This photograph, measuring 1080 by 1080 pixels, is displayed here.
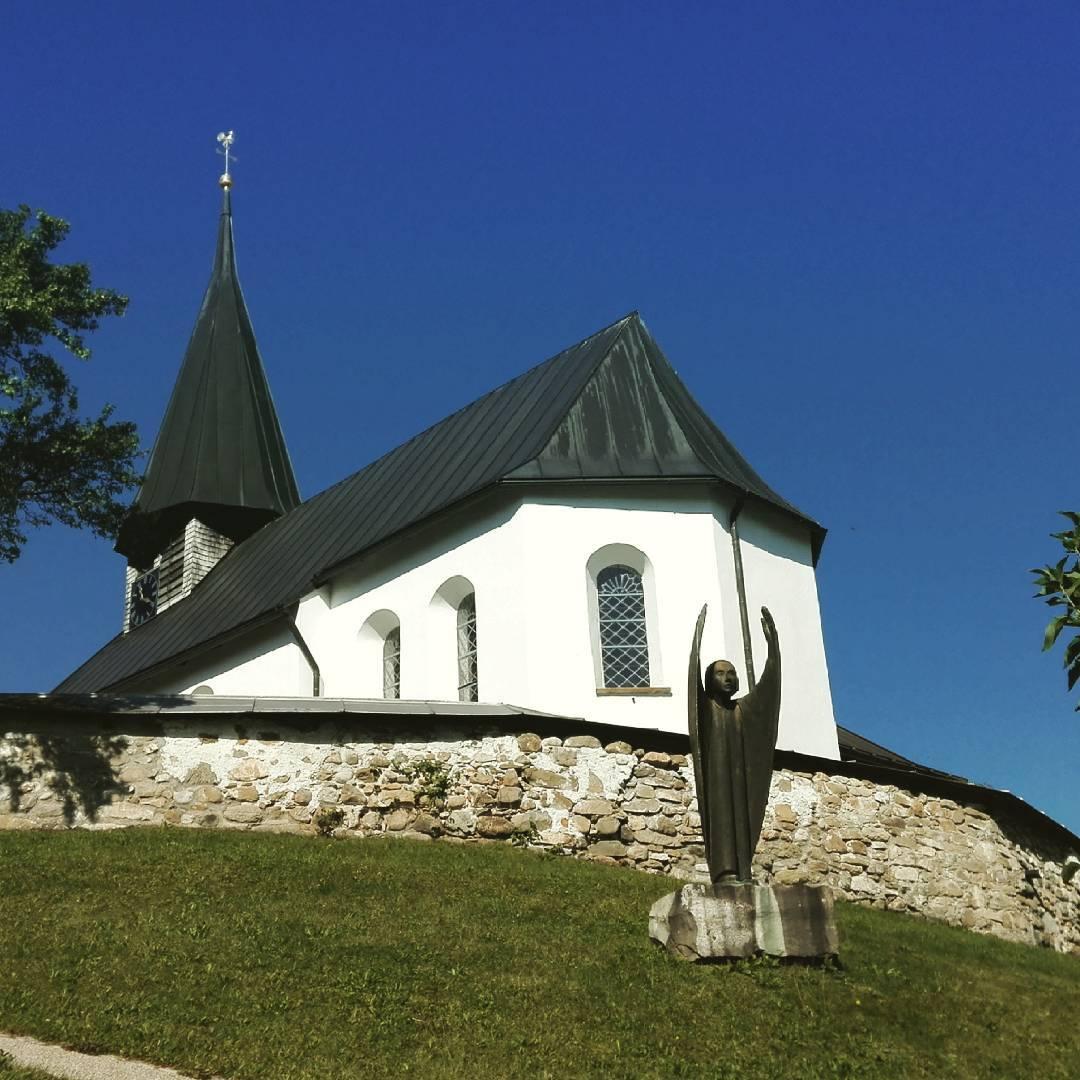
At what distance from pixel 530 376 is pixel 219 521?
1063 centimetres

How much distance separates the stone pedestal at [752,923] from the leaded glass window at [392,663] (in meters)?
10.8

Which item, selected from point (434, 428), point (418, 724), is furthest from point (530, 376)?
point (418, 724)

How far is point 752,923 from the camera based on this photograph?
10922mm

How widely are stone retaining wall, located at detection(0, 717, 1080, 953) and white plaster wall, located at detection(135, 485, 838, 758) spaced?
124 cm

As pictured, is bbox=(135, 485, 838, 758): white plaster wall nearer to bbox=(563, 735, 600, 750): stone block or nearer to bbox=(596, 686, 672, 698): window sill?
bbox=(596, 686, 672, 698): window sill

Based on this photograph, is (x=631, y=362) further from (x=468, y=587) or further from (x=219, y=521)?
(x=219, y=521)

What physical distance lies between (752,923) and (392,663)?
38.7 feet

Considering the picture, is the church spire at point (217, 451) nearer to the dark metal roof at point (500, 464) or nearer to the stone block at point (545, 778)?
the dark metal roof at point (500, 464)

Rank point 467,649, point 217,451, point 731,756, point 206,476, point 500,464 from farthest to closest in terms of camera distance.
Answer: point 217,451 < point 206,476 < point 500,464 < point 467,649 < point 731,756

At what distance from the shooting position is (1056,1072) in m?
9.69

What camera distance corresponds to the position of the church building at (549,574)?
19.0 meters

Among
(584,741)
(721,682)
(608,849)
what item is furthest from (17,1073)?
(584,741)

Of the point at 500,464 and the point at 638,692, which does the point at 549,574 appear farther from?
the point at 500,464

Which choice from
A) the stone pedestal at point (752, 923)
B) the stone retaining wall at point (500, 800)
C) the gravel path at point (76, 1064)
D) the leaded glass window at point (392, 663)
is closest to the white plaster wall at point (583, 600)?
the leaded glass window at point (392, 663)
